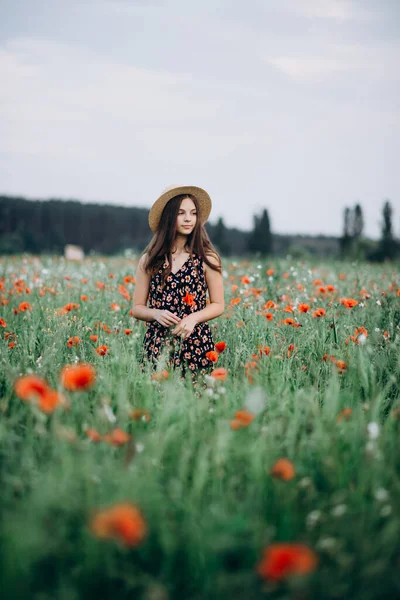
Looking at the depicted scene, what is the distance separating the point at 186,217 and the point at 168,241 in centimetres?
20

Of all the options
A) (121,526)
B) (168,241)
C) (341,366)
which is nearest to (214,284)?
(168,241)

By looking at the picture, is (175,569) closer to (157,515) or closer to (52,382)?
(157,515)

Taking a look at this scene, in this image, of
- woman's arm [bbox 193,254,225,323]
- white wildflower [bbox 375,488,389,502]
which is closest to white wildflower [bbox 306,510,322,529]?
white wildflower [bbox 375,488,389,502]

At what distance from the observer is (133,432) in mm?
1915

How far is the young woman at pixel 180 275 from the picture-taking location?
3.27 metres

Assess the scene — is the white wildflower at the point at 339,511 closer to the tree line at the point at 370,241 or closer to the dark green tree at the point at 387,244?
the tree line at the point at 370,241

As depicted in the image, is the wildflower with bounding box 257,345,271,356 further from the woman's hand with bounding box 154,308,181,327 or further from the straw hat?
the straw hat

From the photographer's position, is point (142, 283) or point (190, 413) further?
point (142, 283)

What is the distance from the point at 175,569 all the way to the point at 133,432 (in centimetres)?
64

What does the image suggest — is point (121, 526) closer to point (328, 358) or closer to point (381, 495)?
point (381, 495)

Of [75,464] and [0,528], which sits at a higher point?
[75,464]

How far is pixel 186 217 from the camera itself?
3.24 meters

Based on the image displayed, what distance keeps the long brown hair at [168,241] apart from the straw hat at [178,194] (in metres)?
0.03

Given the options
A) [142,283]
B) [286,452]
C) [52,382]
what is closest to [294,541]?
[286,452]
